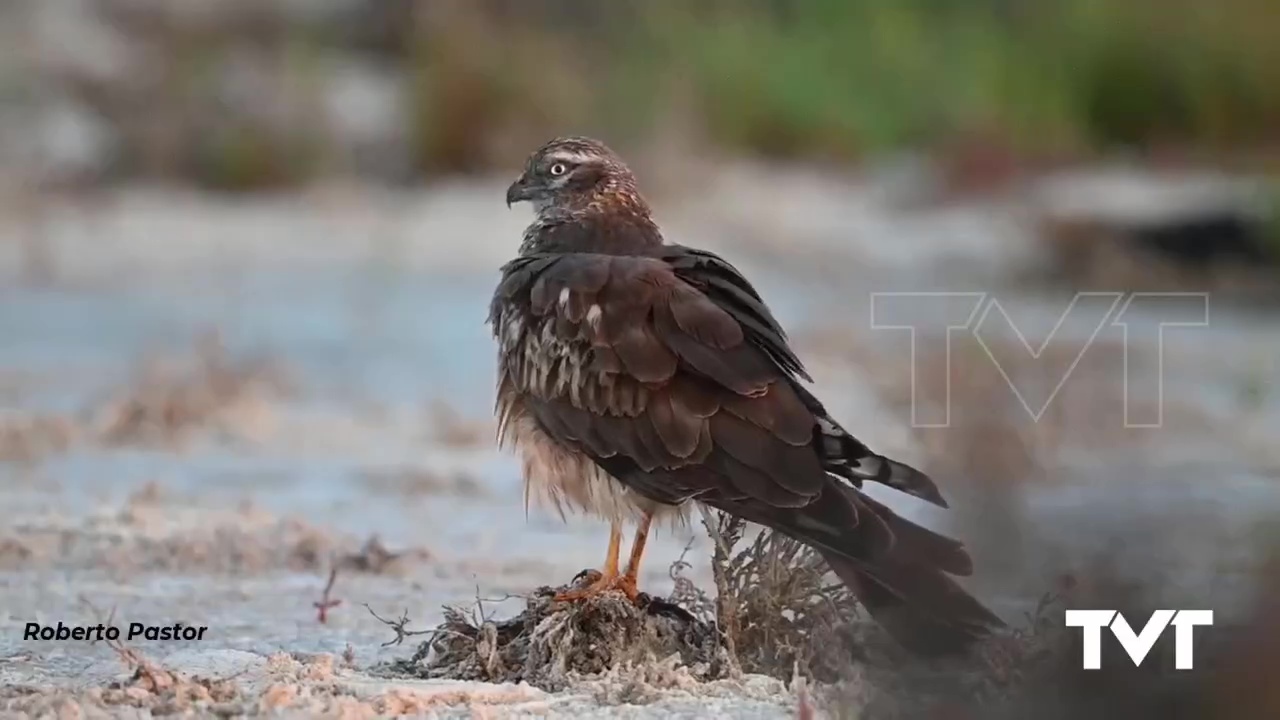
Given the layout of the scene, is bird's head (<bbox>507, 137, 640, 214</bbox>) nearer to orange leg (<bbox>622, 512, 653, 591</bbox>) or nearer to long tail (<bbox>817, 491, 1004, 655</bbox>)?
orange leg (<bbox>622, 512, 653, 591</bbox>)

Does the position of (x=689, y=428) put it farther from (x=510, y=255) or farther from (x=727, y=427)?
(x=510, y=255)

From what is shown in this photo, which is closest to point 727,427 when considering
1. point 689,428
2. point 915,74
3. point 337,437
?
point 689,428

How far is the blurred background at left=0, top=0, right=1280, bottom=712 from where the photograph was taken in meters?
7.02

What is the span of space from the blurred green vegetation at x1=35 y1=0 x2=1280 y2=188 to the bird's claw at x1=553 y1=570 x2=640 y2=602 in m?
9.48

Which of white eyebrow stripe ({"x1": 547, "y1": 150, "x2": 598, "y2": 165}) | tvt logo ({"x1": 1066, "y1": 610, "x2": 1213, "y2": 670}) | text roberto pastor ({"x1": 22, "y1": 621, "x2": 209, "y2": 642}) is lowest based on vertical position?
text roberto pastor ({"x1": 22, "y1": 621, "x2": 209, "y2": 642})

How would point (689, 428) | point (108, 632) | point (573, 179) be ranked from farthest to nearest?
point (573, 179), point (108, 632), point (689, 428)

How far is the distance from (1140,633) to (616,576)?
3.85ft

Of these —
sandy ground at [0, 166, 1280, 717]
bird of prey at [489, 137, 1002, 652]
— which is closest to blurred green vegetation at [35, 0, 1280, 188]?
sandy ground at [0, 166, 1280, 717]

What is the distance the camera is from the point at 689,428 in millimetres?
5566

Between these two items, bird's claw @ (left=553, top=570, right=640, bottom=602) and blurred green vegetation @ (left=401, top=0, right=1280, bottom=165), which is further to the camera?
blurred green vegetation @ (left=401, top=0, right=1280, bottom=165)

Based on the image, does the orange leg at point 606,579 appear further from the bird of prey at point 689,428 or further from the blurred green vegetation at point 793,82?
the blurred green vegetation at point 793,82

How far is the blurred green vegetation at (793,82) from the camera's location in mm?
15594

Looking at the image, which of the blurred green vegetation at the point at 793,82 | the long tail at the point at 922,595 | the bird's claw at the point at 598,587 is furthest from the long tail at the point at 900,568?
the blurred green vegetation at the point at 793,82

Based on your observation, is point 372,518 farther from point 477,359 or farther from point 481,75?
point 481,75
